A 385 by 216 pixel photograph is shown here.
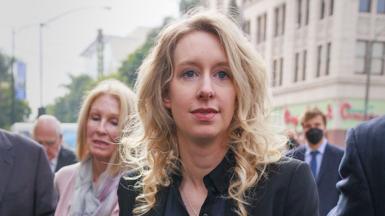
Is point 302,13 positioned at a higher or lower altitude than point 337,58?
higher

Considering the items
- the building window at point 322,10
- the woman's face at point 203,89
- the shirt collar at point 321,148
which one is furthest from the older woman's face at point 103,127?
the building window at point 322,10

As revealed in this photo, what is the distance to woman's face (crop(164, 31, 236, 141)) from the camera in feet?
7.13

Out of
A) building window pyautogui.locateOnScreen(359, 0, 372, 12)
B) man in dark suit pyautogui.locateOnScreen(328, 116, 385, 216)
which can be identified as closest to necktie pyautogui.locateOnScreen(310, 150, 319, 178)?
man in dark suit pyautogui.locateOnScreen(328, 116, 385, 216)

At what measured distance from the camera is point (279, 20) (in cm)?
3353

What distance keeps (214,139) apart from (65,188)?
5.77ft

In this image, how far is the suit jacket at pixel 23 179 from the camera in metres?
2.73

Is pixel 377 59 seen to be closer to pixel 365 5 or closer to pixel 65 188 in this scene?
pixel 365 5

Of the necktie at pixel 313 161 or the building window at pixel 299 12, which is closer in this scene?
the necktie at pixel 313 161

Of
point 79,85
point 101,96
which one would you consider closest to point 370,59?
point 101,96

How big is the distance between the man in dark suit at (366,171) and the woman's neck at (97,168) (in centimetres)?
209

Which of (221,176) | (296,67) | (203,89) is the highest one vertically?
(296,67)

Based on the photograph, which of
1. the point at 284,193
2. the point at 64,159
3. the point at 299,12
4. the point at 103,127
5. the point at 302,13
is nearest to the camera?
the point at 284,193

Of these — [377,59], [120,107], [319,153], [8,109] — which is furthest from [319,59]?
[120,107]

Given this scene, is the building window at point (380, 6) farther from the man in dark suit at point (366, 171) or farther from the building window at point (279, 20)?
the man in dark suit at point (366, 171)
